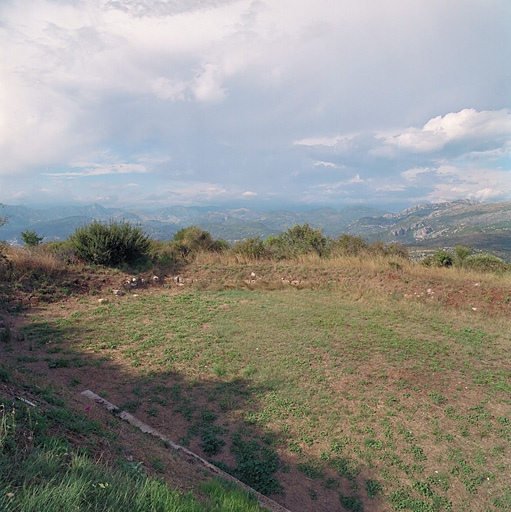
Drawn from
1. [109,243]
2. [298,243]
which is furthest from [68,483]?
[298,243]

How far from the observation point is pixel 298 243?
58.7ft

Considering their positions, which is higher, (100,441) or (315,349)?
(100,441)

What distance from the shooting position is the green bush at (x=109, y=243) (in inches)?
494

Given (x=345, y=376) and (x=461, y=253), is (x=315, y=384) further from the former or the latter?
(x=461, y=253)

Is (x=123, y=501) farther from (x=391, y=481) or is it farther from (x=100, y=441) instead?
(x=391, y=481)

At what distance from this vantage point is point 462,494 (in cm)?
361

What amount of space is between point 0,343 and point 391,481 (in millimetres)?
7471

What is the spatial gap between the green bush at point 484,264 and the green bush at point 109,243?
14.2 m

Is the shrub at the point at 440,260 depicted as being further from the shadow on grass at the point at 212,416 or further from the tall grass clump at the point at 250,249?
the shadow on grass at the point at 212,416

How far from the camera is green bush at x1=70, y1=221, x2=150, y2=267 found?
1254 centimetres

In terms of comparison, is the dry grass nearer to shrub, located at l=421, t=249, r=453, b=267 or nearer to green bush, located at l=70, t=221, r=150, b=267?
green bush, located at l=70, t=221, r=150, b=267

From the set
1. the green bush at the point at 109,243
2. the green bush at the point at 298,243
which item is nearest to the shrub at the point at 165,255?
the green bush at the point at 109,243

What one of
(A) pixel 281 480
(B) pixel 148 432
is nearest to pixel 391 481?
(A) pixel 281 480

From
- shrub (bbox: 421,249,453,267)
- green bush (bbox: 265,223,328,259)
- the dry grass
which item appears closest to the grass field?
the dry grass
